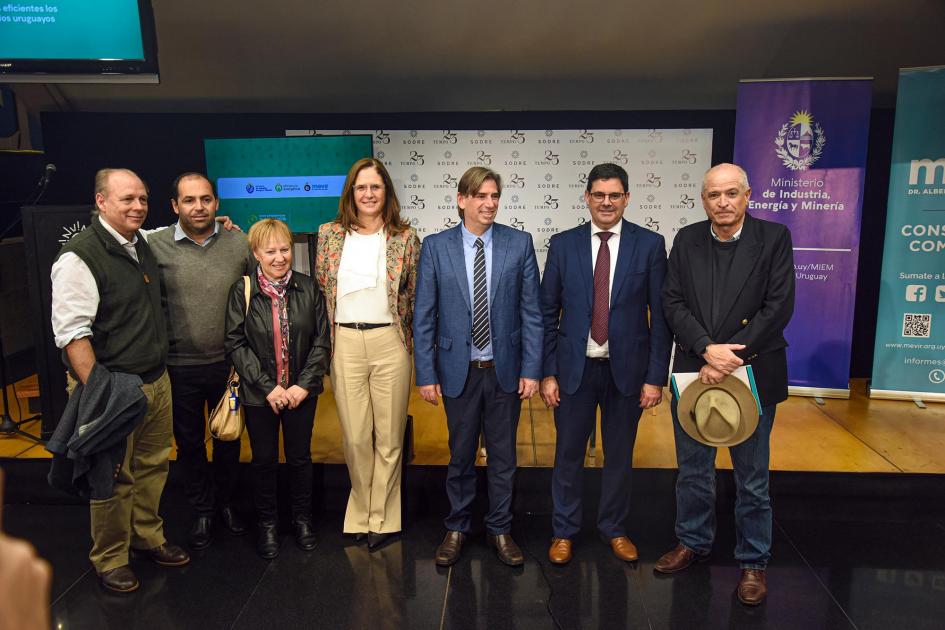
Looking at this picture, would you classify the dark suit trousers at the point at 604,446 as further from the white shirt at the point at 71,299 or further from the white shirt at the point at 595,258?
the white shirt at the point at 71,299

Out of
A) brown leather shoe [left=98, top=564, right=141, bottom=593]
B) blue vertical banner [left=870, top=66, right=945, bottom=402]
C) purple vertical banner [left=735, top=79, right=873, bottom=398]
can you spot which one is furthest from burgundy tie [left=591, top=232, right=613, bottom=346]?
blue vertical banner [left=870, top=66, right=945, bottom=402]

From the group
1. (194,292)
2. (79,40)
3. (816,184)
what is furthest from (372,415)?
(816,184)

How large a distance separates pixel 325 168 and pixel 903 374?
4.31 metres

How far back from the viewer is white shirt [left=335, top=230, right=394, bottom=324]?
2.95 meters

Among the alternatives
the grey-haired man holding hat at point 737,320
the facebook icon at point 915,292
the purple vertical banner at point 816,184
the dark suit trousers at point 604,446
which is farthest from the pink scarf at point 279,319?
the facebook icon at point 915,292

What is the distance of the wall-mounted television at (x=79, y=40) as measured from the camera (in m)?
3.87

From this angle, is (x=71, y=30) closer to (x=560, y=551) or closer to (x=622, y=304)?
(x=622, y=304)

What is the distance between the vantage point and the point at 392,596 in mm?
2857

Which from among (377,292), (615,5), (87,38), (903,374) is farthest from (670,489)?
(87,38)

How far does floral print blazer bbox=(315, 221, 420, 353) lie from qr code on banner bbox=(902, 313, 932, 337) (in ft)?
11.9

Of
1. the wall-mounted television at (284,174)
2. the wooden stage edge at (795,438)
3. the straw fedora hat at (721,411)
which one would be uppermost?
the wall-mounted television at (284,174)

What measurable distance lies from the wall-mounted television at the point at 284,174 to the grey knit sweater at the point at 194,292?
6.81ft

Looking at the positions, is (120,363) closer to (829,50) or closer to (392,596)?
(392,596)

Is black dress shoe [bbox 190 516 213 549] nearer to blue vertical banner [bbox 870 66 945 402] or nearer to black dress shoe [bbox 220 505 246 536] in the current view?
black dress shoe [bbox 220 505 246 536]
